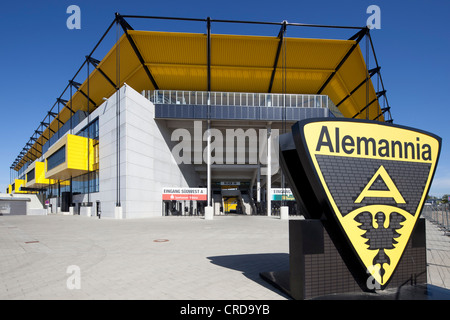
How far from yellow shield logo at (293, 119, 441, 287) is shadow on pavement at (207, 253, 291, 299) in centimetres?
202

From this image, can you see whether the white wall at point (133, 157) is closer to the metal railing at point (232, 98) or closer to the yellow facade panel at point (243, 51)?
the metal railing at point (232, 98)

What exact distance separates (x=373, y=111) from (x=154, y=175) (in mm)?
33879

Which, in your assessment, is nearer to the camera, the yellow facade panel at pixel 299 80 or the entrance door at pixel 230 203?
the yellow facade panel at pixel 299 80

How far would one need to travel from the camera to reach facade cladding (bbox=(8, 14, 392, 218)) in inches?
1126

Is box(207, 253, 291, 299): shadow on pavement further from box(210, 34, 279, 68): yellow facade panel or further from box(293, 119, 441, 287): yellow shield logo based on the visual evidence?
box(210, 34, 279, 68): yellow facade panel

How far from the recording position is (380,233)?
491 cm

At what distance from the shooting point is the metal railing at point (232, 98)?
1289 inches

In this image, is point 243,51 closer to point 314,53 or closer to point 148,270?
point 314,53

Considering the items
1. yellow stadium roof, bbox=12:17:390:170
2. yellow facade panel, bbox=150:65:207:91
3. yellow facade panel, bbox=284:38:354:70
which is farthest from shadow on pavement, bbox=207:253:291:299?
yellow facade panel, bbox=150:65:207:91

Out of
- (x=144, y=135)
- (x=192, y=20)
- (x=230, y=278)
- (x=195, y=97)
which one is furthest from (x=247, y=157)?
(x=230, y=278)

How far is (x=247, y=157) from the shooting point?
4559cm

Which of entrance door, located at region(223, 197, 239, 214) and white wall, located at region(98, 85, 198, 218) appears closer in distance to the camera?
white wall, located at region(98, 85, 198, 218)

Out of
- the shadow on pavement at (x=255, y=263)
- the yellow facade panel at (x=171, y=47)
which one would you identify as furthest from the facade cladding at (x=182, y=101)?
the shadow on pavement at (x=255, y=263)

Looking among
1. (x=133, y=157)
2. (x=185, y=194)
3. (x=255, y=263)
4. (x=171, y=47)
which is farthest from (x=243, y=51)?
(x=255, y=263)
